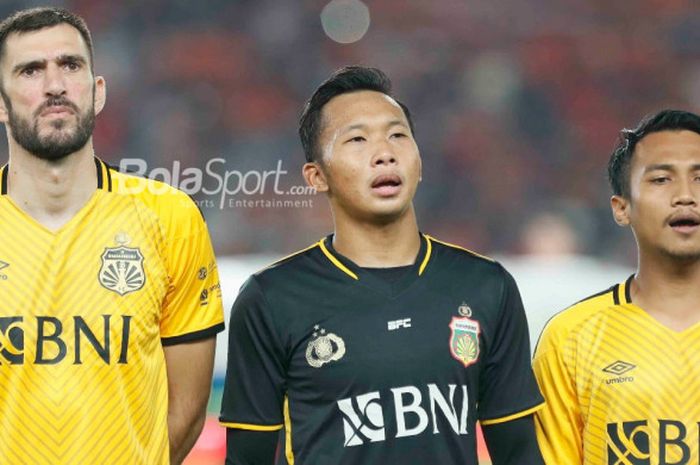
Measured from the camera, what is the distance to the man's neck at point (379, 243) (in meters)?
2.84

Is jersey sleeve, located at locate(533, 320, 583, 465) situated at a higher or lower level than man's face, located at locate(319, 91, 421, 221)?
lower

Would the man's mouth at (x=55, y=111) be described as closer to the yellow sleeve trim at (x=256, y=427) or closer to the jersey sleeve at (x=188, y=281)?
the jersey sleeve at (x=188, y=281)

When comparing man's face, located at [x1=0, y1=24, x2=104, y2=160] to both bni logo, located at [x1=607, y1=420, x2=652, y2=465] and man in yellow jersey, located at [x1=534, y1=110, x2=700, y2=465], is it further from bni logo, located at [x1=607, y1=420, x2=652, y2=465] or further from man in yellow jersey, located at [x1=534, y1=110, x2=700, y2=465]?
bni logo, located at [x1=607, y1=420, x2=652, y2=465]

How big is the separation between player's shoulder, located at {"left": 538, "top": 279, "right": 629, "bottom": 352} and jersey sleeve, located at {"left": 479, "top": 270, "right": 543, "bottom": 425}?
23 centimetres

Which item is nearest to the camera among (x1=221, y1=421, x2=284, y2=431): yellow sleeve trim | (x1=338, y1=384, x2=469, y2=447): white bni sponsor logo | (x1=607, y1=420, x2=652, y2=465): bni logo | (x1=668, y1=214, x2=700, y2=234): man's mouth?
(x1=338, y1=384, x2=469, y2=447): white bni sponsor logo

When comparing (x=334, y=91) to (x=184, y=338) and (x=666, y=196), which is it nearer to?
(x=184, y=338)

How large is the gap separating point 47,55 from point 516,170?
5.71m

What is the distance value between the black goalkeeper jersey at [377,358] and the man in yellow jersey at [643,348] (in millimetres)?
194

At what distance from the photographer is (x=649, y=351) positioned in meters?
2.99

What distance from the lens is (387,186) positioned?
2.77 metres

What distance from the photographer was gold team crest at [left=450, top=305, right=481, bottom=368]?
8.95ft

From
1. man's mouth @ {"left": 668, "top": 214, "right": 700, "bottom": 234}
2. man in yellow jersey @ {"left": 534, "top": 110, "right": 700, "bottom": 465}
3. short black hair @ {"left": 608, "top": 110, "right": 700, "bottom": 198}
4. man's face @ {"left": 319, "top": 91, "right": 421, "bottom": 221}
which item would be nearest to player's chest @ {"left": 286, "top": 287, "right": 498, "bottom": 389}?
man's face @ {"left": 319, "top": 91, "right": 421, "bottom": 221}

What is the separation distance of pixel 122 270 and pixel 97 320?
15cm

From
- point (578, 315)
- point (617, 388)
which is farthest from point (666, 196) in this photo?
point (617, 388)
